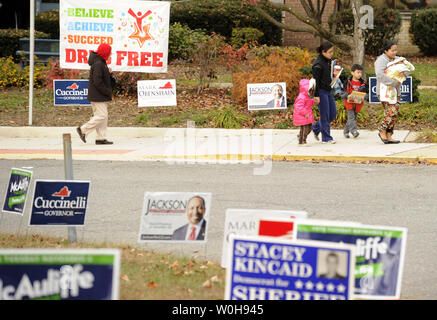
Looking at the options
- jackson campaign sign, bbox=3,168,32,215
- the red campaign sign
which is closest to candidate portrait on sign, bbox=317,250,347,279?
the red campaign sign

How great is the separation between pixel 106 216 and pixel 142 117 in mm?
7534

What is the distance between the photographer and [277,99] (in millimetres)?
15672

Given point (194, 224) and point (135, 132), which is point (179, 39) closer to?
point (135, 132)

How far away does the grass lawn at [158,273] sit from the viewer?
17.4ft

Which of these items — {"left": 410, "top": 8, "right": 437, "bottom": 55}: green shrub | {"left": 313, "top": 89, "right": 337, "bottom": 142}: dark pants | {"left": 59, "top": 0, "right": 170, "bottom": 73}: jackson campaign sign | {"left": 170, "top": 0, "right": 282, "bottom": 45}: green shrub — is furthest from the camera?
{"left": 410, "top": 8, "right": 437, "bottom": 55}: green shrub

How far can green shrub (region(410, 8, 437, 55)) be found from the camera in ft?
85.5

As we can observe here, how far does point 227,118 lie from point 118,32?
3456mm

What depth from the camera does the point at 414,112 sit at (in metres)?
15.1

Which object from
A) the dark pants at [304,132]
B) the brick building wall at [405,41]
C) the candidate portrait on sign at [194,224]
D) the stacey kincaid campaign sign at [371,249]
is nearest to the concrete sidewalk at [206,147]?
the dark pants at [304,132]

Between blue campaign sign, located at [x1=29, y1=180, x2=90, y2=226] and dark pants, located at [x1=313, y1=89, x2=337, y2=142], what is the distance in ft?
24.9

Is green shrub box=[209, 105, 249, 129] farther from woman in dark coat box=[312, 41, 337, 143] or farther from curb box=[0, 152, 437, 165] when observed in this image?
curb box=[0, 152, 437, 165]

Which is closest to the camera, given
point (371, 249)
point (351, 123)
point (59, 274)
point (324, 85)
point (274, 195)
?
point (59, 274)

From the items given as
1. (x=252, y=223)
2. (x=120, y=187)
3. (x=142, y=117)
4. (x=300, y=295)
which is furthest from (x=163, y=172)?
(x=300, y=295)

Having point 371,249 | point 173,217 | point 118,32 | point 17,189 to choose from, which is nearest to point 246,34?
point 118,32
